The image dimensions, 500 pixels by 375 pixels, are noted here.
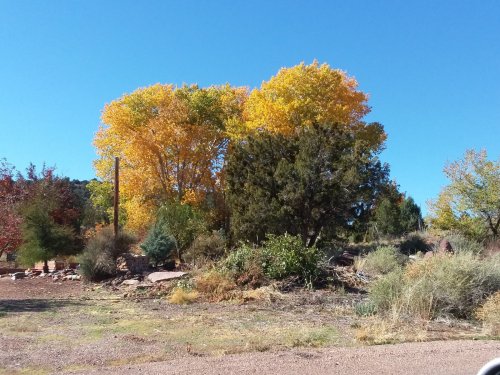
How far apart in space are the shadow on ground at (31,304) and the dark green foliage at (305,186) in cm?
953

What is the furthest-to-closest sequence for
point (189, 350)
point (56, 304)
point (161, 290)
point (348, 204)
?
point (348, 204) → point (161, 290) → point (56, 304) → point (189, 350)

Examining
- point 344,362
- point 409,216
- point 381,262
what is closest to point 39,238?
point 381,262

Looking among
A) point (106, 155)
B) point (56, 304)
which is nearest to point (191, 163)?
point (106, 155)

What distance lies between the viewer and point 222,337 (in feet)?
31.5

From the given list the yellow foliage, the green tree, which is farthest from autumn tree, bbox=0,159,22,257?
the yellow foliage

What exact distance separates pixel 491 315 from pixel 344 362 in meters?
4.70

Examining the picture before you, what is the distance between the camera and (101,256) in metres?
22.0

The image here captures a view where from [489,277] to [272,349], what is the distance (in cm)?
702

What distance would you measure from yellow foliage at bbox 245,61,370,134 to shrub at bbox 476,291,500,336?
2172 centimetres

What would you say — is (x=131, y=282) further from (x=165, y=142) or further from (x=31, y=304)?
(x=165, y=142)

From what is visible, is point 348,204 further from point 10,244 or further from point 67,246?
point 10,244

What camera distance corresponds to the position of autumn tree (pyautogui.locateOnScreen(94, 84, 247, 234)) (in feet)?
121

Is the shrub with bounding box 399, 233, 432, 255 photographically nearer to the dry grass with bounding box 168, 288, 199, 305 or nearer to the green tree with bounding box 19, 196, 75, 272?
the dry grass with bounding box 168, 288, 199, 305

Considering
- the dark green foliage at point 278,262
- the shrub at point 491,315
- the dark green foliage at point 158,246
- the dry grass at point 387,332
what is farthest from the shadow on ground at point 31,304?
the shrub at point 491,315
